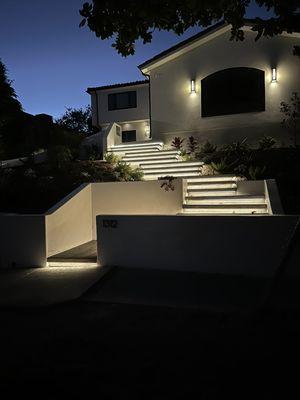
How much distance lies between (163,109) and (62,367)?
14307mm

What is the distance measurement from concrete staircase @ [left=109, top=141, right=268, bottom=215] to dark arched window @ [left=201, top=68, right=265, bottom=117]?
136 inches

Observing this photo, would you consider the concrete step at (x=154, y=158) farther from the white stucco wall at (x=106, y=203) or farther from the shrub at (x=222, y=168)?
the white stucco wall at (x=106, y=203)

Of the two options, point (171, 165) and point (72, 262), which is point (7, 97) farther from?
point (72, 262)

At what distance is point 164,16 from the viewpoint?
168 inches

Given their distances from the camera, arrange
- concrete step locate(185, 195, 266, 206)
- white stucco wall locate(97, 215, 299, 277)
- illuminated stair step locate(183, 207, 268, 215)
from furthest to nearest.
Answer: concrete step locate(185, 195, 266, 206) → illuminated stair step locate(183, 207, 268, 215) → white stucco wall locate(97, 215, 299, 277)

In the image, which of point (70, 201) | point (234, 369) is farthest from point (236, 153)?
point (234, 369)

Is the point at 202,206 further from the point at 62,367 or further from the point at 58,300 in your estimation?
the point at 62,367

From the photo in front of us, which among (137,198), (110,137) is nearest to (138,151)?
(110,137)

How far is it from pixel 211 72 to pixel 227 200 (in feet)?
28.9

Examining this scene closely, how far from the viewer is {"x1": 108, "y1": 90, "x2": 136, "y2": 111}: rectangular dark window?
949 inches

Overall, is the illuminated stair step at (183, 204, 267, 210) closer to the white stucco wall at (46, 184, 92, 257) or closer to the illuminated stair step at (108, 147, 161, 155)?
the white stucco wall at (46, 184, 92, 257)

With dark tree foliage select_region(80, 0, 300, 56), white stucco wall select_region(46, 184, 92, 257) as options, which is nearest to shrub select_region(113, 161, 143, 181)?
white stucco wall select_region(46, 184, 92, 257)

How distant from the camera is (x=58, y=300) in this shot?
564 cm

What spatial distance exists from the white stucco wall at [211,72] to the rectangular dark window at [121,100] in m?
7.76
